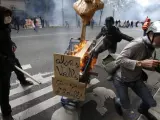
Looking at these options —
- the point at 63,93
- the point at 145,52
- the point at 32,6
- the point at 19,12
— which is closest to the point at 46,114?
the point at 63,93

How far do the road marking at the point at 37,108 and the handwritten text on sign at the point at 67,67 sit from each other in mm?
1254

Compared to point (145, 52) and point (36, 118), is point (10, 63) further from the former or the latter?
point (145, 52)

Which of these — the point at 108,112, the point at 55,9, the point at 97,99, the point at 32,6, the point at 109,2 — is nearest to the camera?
the point at 108,112

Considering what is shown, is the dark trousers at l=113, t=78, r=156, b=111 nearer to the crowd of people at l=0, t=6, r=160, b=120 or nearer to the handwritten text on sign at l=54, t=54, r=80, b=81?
the crowd of people at l=0, t=6, r=160, b=120

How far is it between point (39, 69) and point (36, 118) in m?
2.97

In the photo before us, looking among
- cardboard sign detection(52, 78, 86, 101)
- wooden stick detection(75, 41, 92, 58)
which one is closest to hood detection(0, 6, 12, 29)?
cardboard sign detection(52, 78, 86, 101)

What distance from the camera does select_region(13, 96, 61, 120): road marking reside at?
12.5 feet

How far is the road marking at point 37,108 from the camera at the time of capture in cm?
380

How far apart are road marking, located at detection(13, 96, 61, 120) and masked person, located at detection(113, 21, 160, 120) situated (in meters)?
1.72

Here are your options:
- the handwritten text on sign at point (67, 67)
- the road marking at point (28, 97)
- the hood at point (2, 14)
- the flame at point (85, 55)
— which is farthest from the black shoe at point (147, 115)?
the hood at point (2, 14)

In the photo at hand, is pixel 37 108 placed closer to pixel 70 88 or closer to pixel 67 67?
pixel 70 88

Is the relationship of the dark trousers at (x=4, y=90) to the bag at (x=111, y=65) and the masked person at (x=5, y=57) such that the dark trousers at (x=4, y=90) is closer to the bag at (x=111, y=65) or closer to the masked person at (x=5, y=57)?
the masked person at (x=5, y=57)

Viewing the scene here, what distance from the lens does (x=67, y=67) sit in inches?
122

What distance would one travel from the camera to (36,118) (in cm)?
375
